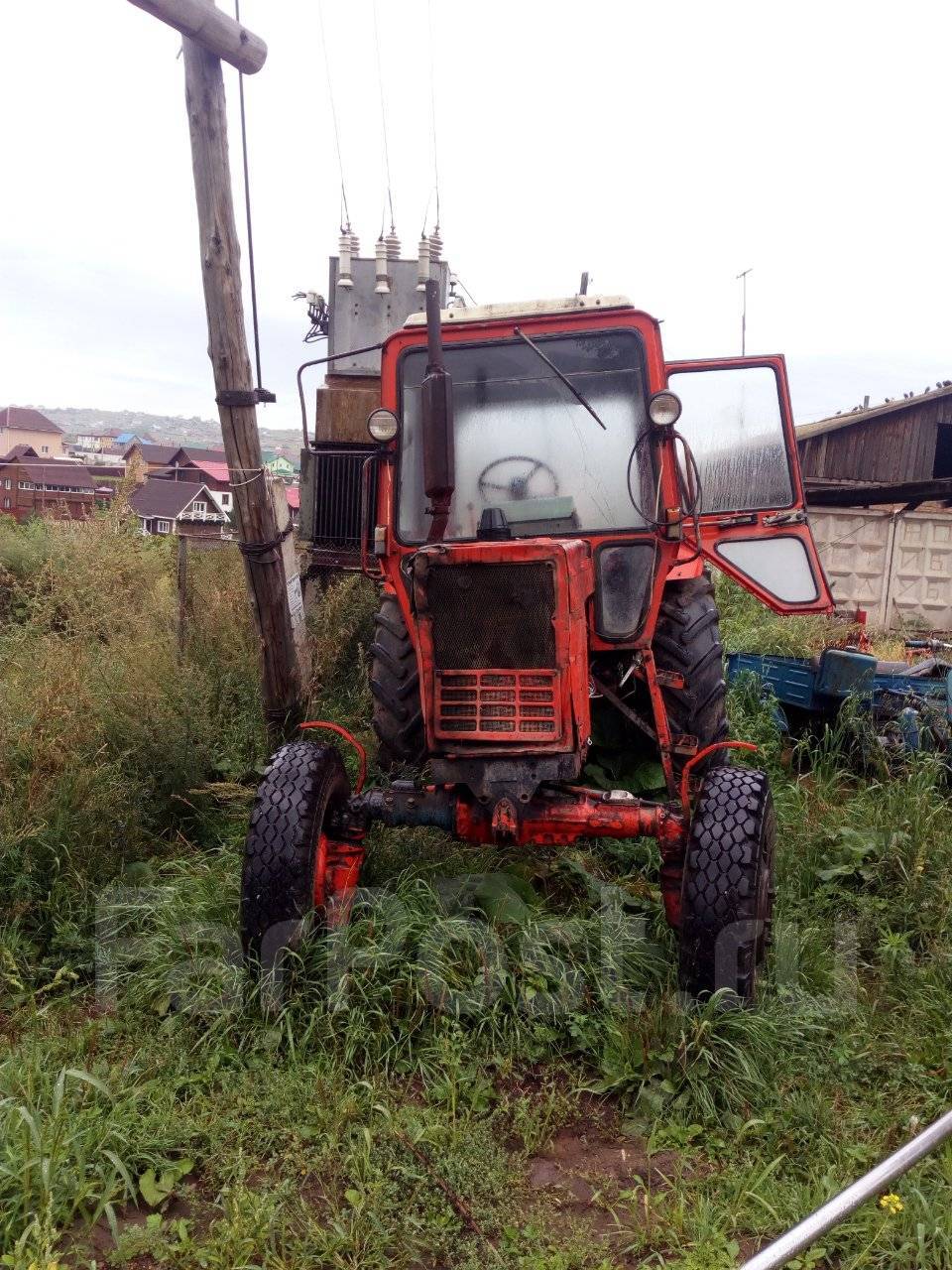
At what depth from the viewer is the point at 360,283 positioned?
8.45m

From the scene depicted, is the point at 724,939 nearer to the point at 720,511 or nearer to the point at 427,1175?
the point at 427,1175

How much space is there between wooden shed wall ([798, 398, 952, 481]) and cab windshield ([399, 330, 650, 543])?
13.0 metres

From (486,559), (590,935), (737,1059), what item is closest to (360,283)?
(486,559)

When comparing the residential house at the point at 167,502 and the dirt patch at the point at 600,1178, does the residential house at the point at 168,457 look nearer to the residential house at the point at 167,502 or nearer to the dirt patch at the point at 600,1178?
the residential house at the point at 167,502

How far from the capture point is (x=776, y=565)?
4.34m

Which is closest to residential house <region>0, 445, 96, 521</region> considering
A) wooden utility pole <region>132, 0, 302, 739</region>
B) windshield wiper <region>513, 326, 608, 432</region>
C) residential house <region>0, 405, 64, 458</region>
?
wooden utility pole <region>132, 0, 302, 739</region>

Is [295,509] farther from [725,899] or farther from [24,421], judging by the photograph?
[24,421]

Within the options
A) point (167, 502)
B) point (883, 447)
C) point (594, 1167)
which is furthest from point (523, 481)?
point (167, 502)

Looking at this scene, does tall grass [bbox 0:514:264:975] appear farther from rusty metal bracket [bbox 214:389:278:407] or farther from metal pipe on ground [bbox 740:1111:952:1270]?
metal pipe on ground [bbox 740:1111:952:1270]

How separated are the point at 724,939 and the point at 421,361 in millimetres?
2611

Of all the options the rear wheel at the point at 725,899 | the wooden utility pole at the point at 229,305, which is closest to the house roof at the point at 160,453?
the wooden utility pole at the point at 229,305

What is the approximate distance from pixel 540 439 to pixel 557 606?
1.03 metres

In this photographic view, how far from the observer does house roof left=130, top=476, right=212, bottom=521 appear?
61.2ft

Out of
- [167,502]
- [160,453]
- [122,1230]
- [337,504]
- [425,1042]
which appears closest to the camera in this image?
[122,1230]
